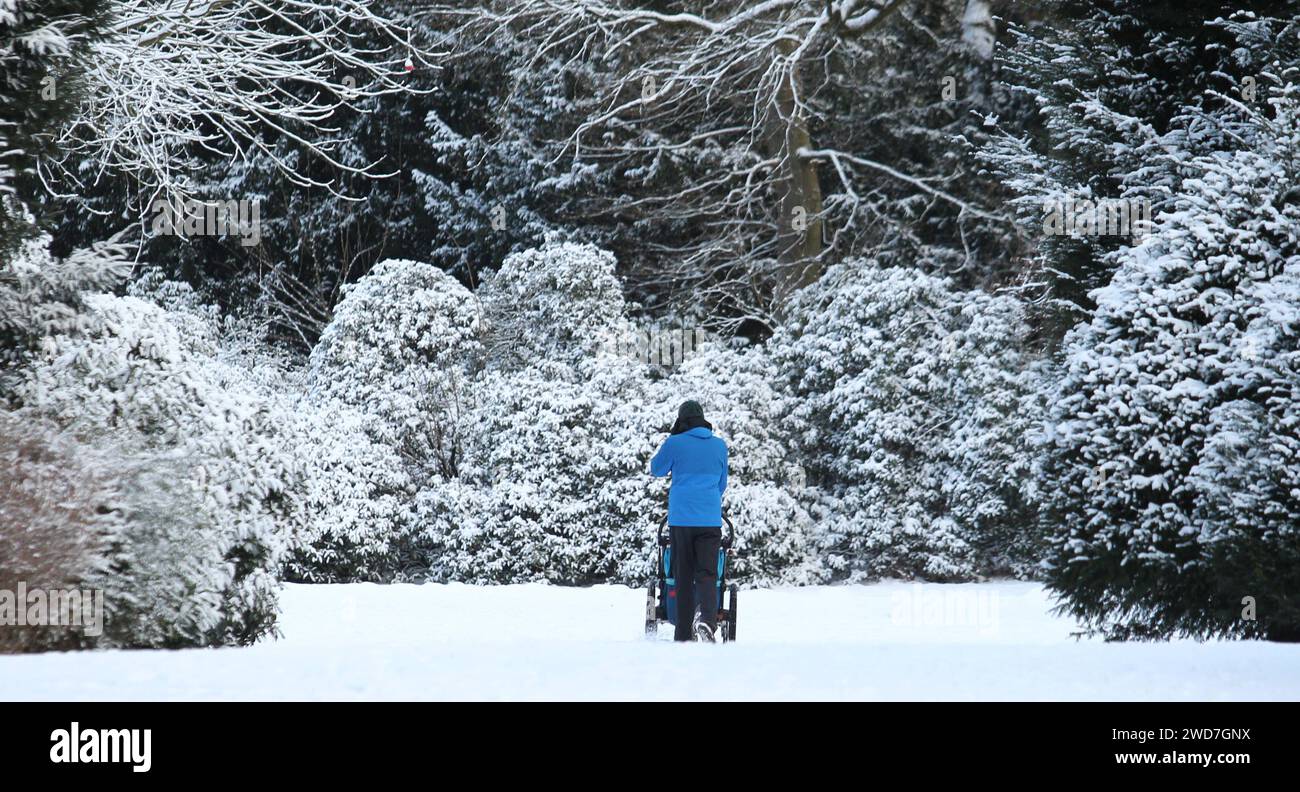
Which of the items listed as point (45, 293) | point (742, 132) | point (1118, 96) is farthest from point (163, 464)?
point (742, 132)

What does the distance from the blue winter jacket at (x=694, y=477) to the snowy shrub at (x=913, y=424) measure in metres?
7.08

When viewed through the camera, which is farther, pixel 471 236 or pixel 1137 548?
pixel 471 236

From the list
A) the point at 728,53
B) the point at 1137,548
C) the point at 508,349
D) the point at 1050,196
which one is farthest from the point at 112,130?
the point at 728,53

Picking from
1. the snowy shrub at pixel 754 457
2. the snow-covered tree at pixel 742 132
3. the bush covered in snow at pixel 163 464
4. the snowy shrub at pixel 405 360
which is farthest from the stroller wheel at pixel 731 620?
the snow-covered tree at pixel 742 132

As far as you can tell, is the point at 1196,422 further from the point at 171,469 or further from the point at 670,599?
the point at 171,469

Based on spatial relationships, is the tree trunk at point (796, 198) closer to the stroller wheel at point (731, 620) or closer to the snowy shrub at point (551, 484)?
the snowy shrub at point (551, 484)

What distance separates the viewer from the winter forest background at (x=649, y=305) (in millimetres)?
9266

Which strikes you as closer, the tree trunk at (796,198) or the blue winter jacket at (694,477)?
the blue winter jacket at (694,477)

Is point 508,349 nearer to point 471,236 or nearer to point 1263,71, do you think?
point 471,236

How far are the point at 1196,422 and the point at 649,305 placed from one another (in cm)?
1474

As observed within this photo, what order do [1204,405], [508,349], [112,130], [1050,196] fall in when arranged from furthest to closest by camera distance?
[508,349] → [112,130] → [1050,196] → [1204,405]

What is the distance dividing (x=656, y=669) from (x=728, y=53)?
53.2 ft

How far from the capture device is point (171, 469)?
9508 millimetres

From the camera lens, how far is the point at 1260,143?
9.91 metres
